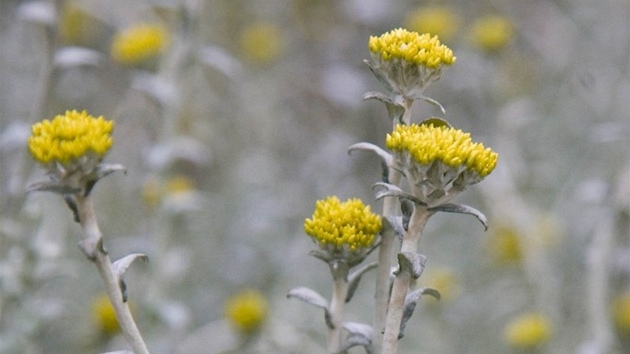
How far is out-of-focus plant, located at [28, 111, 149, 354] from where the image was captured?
42.3 inches

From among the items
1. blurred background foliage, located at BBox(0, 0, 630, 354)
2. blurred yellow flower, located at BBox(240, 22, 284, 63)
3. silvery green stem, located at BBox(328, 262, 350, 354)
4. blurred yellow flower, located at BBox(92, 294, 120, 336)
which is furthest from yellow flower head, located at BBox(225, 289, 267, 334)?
blurred yellow flower, located at BBox(240, 22, 284, 63)

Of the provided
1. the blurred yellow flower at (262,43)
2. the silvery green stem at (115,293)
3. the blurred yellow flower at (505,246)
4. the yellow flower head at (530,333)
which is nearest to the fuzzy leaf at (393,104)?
the silvery green stem at (115,293)

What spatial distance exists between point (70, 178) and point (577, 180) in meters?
2.54

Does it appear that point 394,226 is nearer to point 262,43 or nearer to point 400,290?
point 400,290

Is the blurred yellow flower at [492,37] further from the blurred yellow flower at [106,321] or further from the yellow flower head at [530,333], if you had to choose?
the blurred yellow flower at [106,321]

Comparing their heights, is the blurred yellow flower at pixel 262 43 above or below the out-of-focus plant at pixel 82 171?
above

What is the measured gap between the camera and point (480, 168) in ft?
3.41

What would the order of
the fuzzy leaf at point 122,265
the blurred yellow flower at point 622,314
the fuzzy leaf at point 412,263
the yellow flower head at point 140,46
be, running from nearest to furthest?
→ the fuzzy leaf at point 412,263
the fuzzy leaf at point 122,265
the yellow flower head at point 140,46
the blurred yellow flower at point 622,314

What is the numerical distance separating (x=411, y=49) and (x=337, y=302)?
0.33 metres

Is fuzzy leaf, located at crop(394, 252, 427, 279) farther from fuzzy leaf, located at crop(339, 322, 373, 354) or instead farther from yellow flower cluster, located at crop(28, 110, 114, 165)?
yellow flower cluster, located at crop(28, 110, 114, 165)

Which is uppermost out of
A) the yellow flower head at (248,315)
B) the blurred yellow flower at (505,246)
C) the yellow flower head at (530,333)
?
the blurred yellow flower at (505,246)

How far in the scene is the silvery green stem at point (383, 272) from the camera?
3.61ft

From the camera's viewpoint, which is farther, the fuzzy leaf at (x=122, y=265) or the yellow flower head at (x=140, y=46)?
the yellow flower head at (x=140, y=46)

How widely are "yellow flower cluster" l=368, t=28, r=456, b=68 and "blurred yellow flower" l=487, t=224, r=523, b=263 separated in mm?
1955
